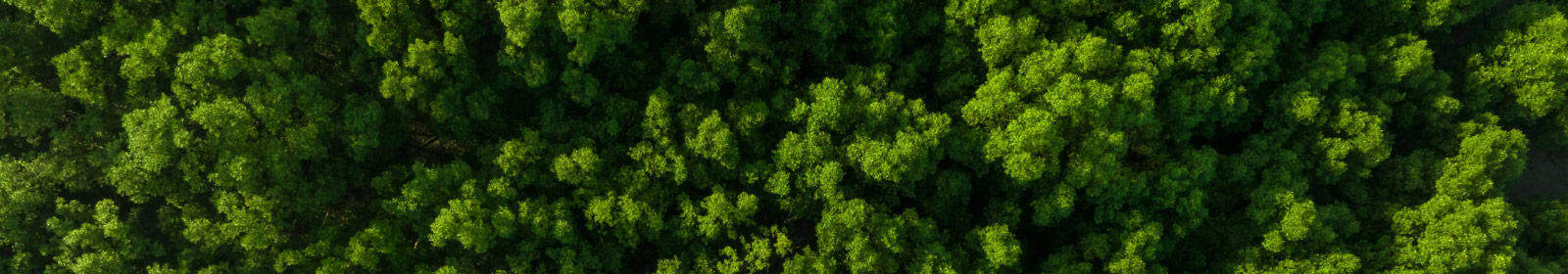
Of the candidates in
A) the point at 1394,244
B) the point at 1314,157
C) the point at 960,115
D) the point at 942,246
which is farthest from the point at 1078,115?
the point at 1394,244

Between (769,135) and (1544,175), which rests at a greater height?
(769,135)

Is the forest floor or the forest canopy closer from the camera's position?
the forest canopy

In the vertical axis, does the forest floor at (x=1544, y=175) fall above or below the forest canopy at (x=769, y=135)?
below

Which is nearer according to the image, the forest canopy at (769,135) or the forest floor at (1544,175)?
the forest canopy at (769,135)

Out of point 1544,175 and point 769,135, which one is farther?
point 1544,175

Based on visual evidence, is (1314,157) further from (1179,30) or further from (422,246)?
(422,246)
